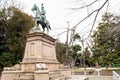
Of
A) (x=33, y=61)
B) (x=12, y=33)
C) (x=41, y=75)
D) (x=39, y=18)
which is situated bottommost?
(x=41, y=75)

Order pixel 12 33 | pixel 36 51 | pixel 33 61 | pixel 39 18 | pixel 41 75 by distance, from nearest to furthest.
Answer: pixel 41 75 < pixel 33 61 < pixel 36 51 < pixel 39 18 < pixel 12 33

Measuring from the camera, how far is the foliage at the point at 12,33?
69.6 feet

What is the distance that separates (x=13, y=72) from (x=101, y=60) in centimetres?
1759

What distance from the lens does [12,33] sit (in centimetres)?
2167

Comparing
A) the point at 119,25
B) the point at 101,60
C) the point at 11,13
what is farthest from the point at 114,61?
the point at 119,25

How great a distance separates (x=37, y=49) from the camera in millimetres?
11383

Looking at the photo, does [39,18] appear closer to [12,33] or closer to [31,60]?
[31,60]

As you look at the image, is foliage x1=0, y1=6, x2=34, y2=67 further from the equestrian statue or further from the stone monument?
the stone monument

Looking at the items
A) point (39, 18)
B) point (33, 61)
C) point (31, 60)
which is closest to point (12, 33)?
point (39, 18)

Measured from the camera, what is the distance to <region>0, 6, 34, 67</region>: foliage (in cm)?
2120

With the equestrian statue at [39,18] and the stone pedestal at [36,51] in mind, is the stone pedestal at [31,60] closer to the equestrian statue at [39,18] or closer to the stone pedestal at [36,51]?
the stone pedestal at [36,51]

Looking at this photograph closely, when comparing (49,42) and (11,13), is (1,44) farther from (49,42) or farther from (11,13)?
(49,42)

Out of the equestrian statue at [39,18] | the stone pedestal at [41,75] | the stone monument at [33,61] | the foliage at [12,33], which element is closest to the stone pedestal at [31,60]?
the stone monument at [33,61]

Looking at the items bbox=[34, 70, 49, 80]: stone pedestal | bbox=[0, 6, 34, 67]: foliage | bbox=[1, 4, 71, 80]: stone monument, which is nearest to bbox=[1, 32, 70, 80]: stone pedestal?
bbox=[1, 4, 71, 80]: stone monument
